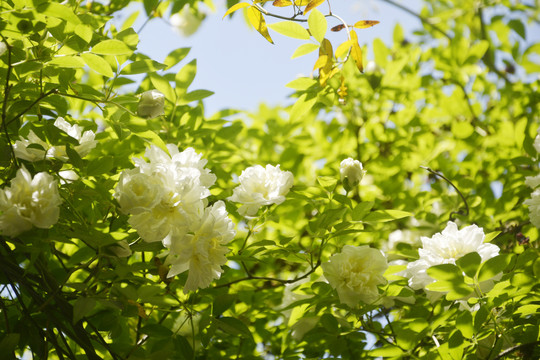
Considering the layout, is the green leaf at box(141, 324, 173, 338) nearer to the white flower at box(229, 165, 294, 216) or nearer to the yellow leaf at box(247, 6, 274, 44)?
the white flower at box(229, 165, 294, 216)

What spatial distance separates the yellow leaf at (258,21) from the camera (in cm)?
99

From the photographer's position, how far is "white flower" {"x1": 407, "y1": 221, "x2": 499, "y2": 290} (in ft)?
3.37

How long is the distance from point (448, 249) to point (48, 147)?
0.86 meters

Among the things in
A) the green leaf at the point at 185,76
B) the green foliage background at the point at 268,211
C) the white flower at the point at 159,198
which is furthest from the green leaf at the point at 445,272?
the green leaf at the point at 185,76

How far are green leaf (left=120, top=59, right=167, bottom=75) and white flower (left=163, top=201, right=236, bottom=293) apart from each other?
1.19 feet

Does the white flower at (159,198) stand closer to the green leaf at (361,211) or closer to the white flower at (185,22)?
the green leaf at (361,211)

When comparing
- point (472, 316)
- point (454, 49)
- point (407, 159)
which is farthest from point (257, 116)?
point (472, 316)

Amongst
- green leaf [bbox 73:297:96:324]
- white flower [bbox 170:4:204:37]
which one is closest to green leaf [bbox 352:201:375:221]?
green leaf [bbox 73:297:96:324]

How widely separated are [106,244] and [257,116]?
4.89 feet

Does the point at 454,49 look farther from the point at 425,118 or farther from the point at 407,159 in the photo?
the point at 407,159

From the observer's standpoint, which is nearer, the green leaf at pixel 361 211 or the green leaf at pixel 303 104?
the green leaf at pixel 361 211

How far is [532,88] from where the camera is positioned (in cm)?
210

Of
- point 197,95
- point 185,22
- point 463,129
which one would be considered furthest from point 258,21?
point 185,22

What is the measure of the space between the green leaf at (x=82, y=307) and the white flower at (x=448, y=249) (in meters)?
0.64
